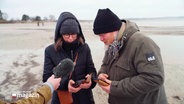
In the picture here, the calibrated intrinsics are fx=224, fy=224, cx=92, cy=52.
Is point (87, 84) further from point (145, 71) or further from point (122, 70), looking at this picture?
point (145, 71)

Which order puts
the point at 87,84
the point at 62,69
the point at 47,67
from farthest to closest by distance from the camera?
the point at 47,67 < the point at 87,84 < the point at 62,69

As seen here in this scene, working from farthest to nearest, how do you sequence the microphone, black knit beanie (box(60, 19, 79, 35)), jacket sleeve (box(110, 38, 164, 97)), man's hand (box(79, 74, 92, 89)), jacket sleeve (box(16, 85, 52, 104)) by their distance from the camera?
black knit beanie (box(60, 19, 79, 35)), man's hand (box(79, 74, 92, 89)), the microphone, jacket sleeve (box(110, 38, 164, 97)), jacket sleeve (box(16, 85, 52, 104))

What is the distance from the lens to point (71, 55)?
125 inches

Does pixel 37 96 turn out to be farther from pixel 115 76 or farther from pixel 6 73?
pixel 6 73

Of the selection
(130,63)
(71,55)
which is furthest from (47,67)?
(130,63)

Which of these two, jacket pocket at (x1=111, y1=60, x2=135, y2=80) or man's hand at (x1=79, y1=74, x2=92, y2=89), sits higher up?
jacket pocket at (x1=111, y1=60, x2=135, y2=80)

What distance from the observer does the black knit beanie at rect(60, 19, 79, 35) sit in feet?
9.94

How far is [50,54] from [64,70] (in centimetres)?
85

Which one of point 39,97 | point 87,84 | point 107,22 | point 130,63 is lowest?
point 87,84

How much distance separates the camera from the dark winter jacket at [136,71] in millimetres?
2279

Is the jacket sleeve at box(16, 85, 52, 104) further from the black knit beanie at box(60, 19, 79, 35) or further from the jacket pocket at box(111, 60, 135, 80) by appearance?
the black knit beanie at box(60, 19, 79, 35)

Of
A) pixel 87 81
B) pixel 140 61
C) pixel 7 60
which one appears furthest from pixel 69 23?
pixel 7 60

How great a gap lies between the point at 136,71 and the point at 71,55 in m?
1.08

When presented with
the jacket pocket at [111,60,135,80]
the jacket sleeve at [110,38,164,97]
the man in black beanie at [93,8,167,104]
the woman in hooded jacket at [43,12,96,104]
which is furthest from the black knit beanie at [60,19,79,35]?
Result: the jacket sleeve at [110,38,164,97]
